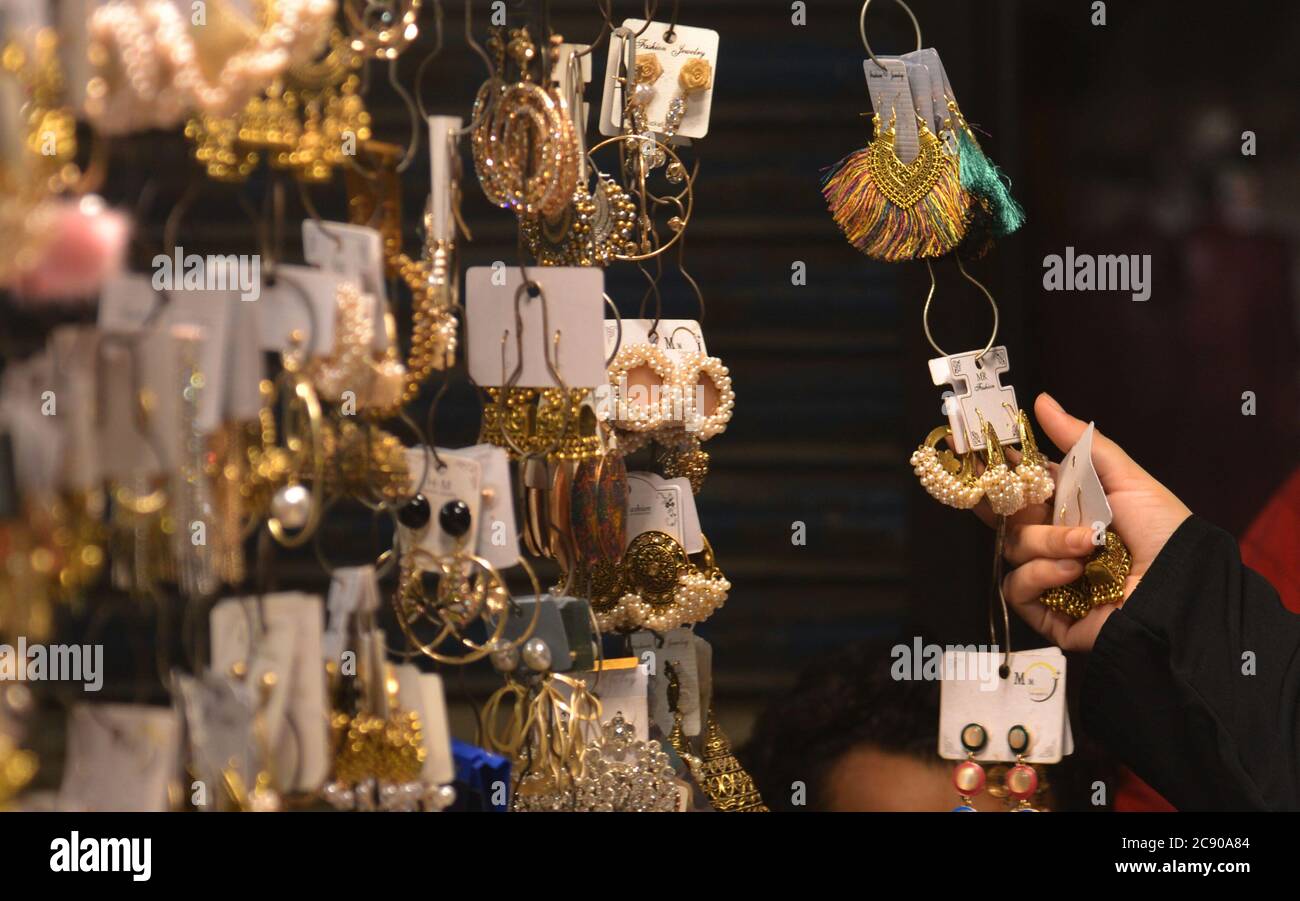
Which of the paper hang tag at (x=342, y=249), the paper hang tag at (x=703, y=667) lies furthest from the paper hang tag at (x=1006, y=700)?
the paper hang tag at (x=342, y=249)

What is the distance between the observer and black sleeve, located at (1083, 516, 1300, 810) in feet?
4.27

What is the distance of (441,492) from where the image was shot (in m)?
1.12

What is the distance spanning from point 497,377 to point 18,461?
460 millimetres

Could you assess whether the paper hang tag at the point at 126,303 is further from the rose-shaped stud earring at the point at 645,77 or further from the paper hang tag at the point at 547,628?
the rose-shaped stud earring at the point at 645,77

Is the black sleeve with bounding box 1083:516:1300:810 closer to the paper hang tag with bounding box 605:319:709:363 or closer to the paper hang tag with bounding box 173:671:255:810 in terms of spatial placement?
the paper hang tag with bounding box 605:319:709:363

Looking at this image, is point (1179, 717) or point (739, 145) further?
point (739, 145)

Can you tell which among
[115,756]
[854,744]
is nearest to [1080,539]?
[854,744]

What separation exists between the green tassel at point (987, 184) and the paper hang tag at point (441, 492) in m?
0.58

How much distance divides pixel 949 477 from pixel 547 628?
0.45 metres

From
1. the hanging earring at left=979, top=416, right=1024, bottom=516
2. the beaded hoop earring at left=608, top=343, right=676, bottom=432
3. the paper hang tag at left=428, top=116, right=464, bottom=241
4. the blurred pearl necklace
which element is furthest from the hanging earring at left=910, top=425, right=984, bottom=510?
the blurred pearl necklace

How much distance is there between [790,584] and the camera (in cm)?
194

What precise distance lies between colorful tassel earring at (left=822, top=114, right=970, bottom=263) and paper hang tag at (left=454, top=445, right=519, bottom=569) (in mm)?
474
